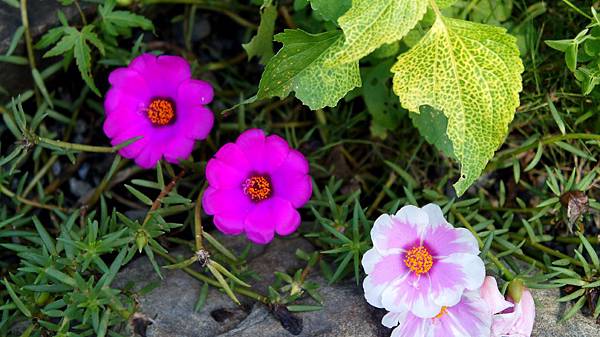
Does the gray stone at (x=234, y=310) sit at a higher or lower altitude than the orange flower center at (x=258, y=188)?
lower

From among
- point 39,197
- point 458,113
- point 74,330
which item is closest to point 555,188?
point 458,113

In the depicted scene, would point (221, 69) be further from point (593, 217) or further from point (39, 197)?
point (593, 217)

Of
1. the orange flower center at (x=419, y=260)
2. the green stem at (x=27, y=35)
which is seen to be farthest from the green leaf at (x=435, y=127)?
the green stem at (x=27, y=35)

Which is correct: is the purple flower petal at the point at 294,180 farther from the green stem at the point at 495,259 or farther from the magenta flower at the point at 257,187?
the green stem at the point at 495,259

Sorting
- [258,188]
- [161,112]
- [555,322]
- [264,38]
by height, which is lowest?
[555,322]

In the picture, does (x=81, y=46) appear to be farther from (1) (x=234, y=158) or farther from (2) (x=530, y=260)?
(2) (x=530, y=260)

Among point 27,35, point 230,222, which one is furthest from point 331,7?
point 27,35

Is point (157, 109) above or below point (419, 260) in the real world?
above
